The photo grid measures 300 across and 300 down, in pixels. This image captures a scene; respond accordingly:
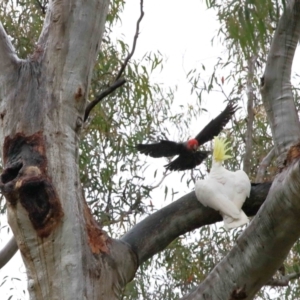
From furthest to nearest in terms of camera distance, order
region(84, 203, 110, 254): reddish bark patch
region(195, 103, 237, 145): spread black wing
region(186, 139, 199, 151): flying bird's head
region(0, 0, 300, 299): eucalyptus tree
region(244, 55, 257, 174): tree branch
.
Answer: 1. region(244, 55, 257, 174): tree branch
2. region(186, 139, 199, 151): flying bird's head
3. region(195, 103, 237, 145): spread black wing
4. region(84, 203, 110, 254): reddish bark patch
5. region(0, 0, 300, 299): eucalyptus tree

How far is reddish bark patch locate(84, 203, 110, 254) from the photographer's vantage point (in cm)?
224

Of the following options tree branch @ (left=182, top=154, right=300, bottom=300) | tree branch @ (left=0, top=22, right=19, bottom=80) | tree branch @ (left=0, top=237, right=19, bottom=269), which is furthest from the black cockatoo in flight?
tree branch @ (left=182, top=154, right=300, bottom=300)

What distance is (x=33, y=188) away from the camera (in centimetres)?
213

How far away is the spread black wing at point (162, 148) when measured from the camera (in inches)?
132

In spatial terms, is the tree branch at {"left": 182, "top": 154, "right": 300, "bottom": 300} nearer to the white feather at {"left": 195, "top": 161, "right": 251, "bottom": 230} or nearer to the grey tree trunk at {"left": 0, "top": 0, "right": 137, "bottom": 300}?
the white feather at {"left": 195, "top": 161, "right": 251, "bottom": 230}

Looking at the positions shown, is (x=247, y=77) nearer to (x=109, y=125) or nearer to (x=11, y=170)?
(x=109, y=125)

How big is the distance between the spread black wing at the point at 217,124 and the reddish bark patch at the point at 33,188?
3.79ft

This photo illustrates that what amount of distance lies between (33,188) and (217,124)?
1296 mm

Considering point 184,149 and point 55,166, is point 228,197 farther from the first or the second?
point 184,149

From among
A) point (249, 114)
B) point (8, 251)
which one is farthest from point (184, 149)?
point (249, 114)

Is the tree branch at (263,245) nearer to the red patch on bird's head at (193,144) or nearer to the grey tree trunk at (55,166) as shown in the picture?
the grey tree trunk at (55,166)

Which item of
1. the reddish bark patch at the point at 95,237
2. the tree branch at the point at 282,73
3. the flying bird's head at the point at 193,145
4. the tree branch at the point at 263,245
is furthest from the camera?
the flying bird's head at the point at 193,145

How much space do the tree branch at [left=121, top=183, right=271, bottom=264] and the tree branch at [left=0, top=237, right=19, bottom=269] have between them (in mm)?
975

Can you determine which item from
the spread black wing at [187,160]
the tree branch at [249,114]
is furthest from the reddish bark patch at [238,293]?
the tree branch at [249,114]
